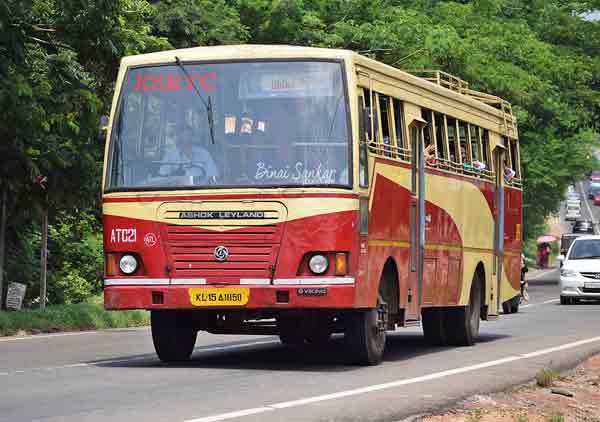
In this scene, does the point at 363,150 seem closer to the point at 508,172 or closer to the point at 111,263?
the point at 111,263

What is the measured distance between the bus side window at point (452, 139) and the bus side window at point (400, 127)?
7.52 feet

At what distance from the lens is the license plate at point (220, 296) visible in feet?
50.8

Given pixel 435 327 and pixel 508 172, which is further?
pixel 508 172

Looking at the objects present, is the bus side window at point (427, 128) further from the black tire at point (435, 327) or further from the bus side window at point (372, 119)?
the black tire at point (435, 327)

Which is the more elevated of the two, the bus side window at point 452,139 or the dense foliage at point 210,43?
the dense foliage at point 210,43

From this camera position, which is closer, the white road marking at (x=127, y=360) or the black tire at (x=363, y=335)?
the white road marking at (x=127, y=360)

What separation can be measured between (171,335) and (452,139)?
17.1 feet

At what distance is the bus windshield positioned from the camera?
15.6 metres

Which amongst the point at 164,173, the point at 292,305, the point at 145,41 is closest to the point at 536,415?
the point at 292,305

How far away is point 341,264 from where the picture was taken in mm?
15445

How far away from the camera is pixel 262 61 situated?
16.0 m

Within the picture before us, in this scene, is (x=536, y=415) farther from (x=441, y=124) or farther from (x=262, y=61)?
(x=441, y=124)

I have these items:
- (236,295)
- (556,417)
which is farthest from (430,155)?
(556,417)

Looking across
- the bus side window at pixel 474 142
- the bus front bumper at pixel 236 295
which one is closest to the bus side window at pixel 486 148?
the bus side window at pixel 474 142
